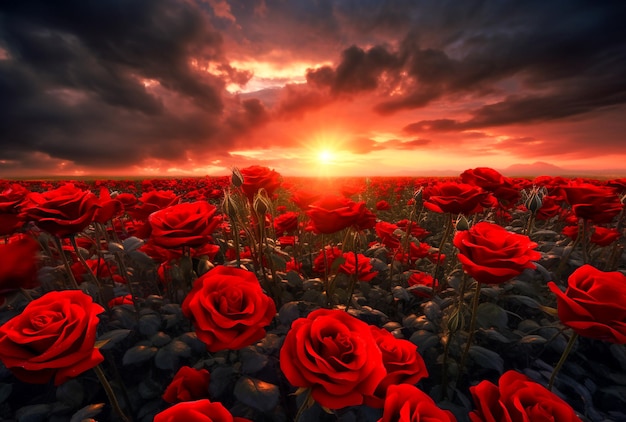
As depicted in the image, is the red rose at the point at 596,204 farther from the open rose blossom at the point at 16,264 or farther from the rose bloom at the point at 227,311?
the open rose blossom at the point at 16,264

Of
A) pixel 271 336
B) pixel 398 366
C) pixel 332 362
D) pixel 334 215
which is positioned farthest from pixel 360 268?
pixel 332 362

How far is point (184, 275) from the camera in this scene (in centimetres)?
130

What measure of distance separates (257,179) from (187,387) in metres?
1.18

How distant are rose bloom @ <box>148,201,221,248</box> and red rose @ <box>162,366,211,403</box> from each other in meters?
0.51

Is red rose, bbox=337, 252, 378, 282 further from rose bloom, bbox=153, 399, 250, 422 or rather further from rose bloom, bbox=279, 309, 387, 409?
rose bloom, bbox=153, 399, 250, 422

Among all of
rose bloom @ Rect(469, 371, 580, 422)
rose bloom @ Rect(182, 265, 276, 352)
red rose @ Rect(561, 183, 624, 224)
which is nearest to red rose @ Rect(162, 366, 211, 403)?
rose bloom @ Rect(182, 265, 276, 352)

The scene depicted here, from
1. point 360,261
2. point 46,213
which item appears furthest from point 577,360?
point 46,213

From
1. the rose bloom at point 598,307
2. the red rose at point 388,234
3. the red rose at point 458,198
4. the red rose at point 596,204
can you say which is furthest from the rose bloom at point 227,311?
the red rose at point 596,204

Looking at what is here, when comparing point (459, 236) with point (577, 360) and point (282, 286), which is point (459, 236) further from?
point (577, 360)

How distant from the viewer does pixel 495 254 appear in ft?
3.25

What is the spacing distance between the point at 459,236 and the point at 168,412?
1.11 m

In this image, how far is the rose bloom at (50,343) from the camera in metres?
0.80

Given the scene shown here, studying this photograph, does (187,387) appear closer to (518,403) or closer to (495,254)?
(518,403)

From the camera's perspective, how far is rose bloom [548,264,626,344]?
926 mm
